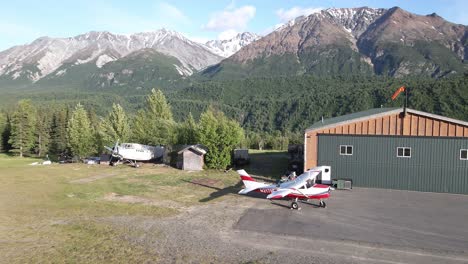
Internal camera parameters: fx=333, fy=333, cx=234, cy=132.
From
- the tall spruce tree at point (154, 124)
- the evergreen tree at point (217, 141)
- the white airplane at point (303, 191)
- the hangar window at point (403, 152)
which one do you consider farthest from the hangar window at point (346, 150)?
the tall spruce tree at point (154, 124)

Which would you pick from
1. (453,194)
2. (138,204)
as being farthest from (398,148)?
(138,204)

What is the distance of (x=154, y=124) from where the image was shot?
168 ft

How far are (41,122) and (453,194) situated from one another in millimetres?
75272

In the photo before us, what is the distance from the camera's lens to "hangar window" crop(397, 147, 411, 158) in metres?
28.9

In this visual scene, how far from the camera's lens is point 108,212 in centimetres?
2184

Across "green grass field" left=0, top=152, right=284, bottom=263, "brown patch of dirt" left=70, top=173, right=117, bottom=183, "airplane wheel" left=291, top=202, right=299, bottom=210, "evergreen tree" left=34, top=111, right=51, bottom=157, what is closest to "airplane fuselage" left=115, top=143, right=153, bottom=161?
"green grass field" left=0, top=152, right=284, bottom=263

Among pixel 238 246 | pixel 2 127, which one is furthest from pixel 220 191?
pixel 2 127

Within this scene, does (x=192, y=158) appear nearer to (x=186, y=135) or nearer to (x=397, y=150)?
(x=186, y=135)

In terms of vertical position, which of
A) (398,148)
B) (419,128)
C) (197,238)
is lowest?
(197,238)

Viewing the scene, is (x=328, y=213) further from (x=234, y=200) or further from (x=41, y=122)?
(x=41, y=122)

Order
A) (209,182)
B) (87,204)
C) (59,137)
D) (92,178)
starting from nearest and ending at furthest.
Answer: (87,204) → (209,182) → (92,178) → (59,137)

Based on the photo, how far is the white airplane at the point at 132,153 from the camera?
43188mm

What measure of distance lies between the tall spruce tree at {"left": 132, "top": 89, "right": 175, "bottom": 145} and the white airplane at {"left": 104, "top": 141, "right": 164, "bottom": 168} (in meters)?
4.24

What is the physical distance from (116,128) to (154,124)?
19.0 feet
